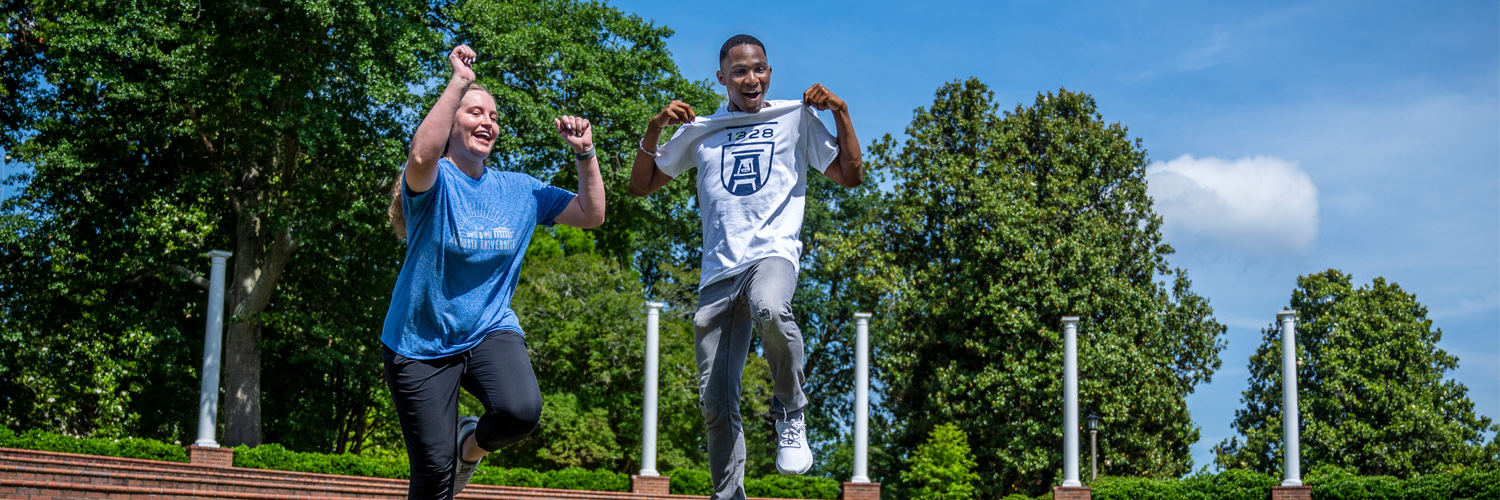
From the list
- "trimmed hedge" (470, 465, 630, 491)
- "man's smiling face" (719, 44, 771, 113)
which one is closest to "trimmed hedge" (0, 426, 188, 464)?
"trimmed hedge" (470, 465, 630, 491)

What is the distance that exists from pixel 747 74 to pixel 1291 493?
56.8 ft

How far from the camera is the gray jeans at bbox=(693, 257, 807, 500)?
485 centimetres

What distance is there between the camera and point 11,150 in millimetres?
21391

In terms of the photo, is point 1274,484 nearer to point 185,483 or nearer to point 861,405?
point 861,405

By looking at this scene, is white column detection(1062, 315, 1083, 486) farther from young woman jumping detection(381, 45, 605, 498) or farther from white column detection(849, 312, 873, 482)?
young woman jumping detection(381, 45, 605, 498)

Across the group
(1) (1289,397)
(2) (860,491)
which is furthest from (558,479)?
(1) (1289,397)

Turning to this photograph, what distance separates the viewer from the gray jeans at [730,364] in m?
4.85

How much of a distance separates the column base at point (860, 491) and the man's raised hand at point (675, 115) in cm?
1706

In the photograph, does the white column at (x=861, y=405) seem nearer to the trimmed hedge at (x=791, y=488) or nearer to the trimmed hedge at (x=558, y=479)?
the trimmed hedge at (x=791, y=488)

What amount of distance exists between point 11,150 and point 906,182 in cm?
1939

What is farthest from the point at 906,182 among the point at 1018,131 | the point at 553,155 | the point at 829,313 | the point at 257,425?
the point at 257,425

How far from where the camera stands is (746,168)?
16.5ft

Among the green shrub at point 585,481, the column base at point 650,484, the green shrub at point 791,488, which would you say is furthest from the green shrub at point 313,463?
the green shrub at point 791,488

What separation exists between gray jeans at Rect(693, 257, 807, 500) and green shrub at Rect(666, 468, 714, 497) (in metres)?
16.1
